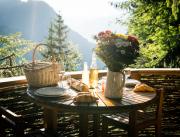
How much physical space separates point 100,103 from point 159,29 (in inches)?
326

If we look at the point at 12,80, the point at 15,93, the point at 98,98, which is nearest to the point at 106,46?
the point at 98,98

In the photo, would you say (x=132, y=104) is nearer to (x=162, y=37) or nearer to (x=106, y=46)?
(x=106, y=46)

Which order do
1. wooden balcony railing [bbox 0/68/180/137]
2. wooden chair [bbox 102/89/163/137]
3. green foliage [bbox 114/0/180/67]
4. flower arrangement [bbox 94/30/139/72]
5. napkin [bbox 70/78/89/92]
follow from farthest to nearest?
green foliage [bbox 114/0/180/67]
wooden balcony railing [bbox 0/68/180/137]
wooden chair [bbox 102/89/163/137]
napkin [bbox 70/78/89/92]
flower arrangement [bbox 94/30/139/72]

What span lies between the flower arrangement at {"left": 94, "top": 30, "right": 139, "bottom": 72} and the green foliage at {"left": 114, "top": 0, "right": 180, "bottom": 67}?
279 inches

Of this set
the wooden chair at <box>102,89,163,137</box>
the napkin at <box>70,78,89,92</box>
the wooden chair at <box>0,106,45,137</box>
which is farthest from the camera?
the wooden chair at <box>102,89,163,137</box>

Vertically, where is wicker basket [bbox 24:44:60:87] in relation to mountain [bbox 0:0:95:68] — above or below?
below

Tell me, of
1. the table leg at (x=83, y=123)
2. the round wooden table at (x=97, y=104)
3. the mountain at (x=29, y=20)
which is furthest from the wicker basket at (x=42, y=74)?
the mountain at (x=29, y=20)

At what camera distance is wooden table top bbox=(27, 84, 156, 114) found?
7.26 ft

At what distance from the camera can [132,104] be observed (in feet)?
7.56

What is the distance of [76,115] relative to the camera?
383 centimetres

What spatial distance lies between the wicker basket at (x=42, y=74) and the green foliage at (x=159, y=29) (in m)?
6.90

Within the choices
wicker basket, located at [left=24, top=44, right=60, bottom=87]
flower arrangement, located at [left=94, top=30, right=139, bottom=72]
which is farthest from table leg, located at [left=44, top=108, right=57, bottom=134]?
flower arrangement, located at [left=94, top=30, right=139, bottom=72]

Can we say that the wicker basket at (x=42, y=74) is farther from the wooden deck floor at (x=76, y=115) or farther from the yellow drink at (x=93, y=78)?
the wooden deck floor at (x=76, y=115)

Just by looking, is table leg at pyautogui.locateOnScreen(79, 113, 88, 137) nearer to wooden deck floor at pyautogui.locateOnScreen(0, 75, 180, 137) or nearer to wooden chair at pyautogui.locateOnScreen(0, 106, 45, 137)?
wooden chair at pyautogui.locateOnScreen(0, 106, 45, 137)
